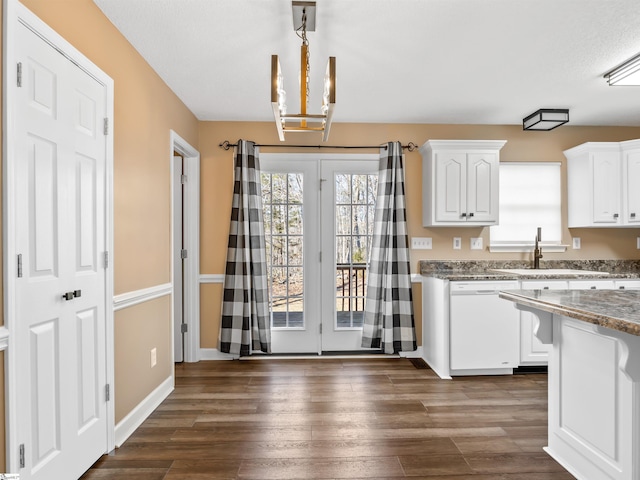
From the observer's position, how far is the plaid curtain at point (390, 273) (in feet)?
12.7

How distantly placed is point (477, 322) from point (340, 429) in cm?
167

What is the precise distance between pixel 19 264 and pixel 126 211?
930 millimetres

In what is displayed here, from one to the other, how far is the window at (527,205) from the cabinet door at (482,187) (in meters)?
0.42

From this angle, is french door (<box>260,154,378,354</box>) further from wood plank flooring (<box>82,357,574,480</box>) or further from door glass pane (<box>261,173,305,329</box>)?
wood plank flooring (<box>82,357,574,480</box>)

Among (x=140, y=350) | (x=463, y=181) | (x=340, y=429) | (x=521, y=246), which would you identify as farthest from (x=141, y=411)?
(x=521, y=246)

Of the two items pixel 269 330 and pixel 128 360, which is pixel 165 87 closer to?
pixel 128 360

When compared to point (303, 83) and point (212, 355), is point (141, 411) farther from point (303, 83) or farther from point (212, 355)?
point (303, 83)

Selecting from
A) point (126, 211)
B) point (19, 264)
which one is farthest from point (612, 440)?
point (126, 211)

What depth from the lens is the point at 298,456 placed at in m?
2.17

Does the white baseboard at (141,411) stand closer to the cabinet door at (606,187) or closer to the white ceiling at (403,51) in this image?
the white ceiling at (403,51)

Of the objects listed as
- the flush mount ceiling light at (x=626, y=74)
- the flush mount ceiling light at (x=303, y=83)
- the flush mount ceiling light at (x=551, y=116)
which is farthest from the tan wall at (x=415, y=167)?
the flush mount ceiling light at (x=303, y=83)

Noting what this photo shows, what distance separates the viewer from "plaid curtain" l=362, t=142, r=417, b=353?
3883mm

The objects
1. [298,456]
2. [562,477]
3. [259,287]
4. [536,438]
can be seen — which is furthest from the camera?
[259,287]

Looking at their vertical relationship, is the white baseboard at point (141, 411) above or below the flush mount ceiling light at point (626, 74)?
below
